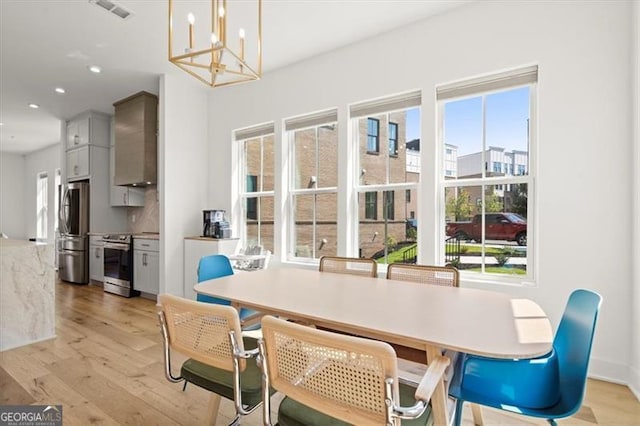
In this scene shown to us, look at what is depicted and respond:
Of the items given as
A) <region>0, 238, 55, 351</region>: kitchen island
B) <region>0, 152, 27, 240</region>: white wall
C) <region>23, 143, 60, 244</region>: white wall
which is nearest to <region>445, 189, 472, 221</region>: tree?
<region>0, 238, 55, 351</region>: kitchen island

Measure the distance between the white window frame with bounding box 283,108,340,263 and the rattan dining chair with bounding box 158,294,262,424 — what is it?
7.67 feet

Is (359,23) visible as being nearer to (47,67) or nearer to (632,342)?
(632,342)

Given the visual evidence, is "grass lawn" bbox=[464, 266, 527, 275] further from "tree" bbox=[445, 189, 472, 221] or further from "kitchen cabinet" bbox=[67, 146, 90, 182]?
→ "kitchen cabinet" bbox=[67, 146, 90, 182]

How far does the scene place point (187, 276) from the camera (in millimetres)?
4328

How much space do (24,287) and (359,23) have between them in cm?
403

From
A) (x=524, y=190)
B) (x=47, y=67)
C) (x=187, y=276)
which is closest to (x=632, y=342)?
(x=524, y=190)

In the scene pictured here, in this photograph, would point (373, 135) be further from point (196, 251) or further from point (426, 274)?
point (196, 251)

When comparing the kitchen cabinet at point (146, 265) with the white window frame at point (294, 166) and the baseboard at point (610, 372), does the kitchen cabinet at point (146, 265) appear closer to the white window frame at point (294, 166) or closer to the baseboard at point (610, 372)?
the white window frame at point (294, 166)

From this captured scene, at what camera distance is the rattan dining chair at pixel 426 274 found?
2117 mm

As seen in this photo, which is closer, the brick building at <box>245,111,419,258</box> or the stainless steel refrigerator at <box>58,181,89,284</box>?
the brick building at <box>245,111,419,258</box>

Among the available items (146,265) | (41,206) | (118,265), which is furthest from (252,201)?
(41,206)

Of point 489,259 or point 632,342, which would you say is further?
point 489,259

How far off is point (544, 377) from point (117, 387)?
8.45 feet

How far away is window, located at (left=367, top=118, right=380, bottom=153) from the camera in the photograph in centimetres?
350
